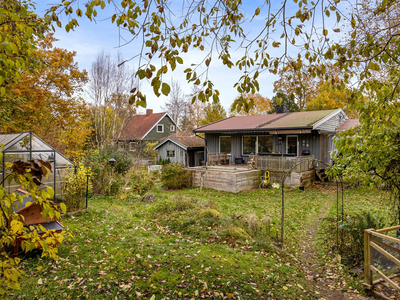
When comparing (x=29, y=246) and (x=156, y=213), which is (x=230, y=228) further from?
(x=29, y=246)

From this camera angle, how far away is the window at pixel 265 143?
19.1 meters

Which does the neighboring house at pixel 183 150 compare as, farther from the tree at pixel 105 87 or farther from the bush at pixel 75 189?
the bush at pixel 75 189

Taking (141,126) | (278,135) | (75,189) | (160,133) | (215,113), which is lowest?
(75,189)

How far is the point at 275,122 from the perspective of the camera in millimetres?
18953

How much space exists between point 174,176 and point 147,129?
1739 centimetres

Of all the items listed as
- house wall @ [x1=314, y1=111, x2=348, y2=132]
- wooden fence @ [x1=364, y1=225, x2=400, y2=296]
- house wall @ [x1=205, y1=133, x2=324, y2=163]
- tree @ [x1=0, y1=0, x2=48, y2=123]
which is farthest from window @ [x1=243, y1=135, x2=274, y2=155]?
tree @ [x1=0, y1=0, x2=48, y2=123]

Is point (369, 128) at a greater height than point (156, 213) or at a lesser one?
greater

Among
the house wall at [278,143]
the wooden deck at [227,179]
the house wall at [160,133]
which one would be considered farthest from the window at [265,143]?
the house wall at [160,133]

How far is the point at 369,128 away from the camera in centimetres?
549

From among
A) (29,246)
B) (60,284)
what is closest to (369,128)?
(29,246)

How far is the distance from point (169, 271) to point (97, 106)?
65.3 ft

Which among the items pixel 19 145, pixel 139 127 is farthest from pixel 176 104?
pixel 19 145

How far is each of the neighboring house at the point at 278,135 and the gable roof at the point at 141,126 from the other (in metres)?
11.8

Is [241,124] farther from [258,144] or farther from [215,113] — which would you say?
[215,113]
